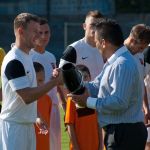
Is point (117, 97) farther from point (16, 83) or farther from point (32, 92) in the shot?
point (16, 83)

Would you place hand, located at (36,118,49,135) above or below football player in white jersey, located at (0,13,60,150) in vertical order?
below

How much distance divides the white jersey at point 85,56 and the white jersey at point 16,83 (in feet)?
5.60

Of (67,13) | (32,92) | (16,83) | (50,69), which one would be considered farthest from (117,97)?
(67,13)

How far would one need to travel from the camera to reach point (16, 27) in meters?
7.99

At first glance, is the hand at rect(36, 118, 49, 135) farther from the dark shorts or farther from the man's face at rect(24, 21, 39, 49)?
the dark shorts

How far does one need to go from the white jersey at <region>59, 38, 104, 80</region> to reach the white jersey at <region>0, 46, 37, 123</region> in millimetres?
1708

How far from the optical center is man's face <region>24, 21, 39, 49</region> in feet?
26.0

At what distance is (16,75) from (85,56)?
2157 millimetres

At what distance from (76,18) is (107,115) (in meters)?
31.2

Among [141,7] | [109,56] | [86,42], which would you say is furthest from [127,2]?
[109,56]

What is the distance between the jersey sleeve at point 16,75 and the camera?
772cm

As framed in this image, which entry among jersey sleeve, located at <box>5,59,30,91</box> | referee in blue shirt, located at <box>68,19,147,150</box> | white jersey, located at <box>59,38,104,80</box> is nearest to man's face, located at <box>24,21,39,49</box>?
jersey sleeve, located at <box>5,59,30,91</box>

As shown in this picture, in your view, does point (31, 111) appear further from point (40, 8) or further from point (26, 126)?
point (40, 8)

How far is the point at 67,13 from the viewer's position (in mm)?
38938
